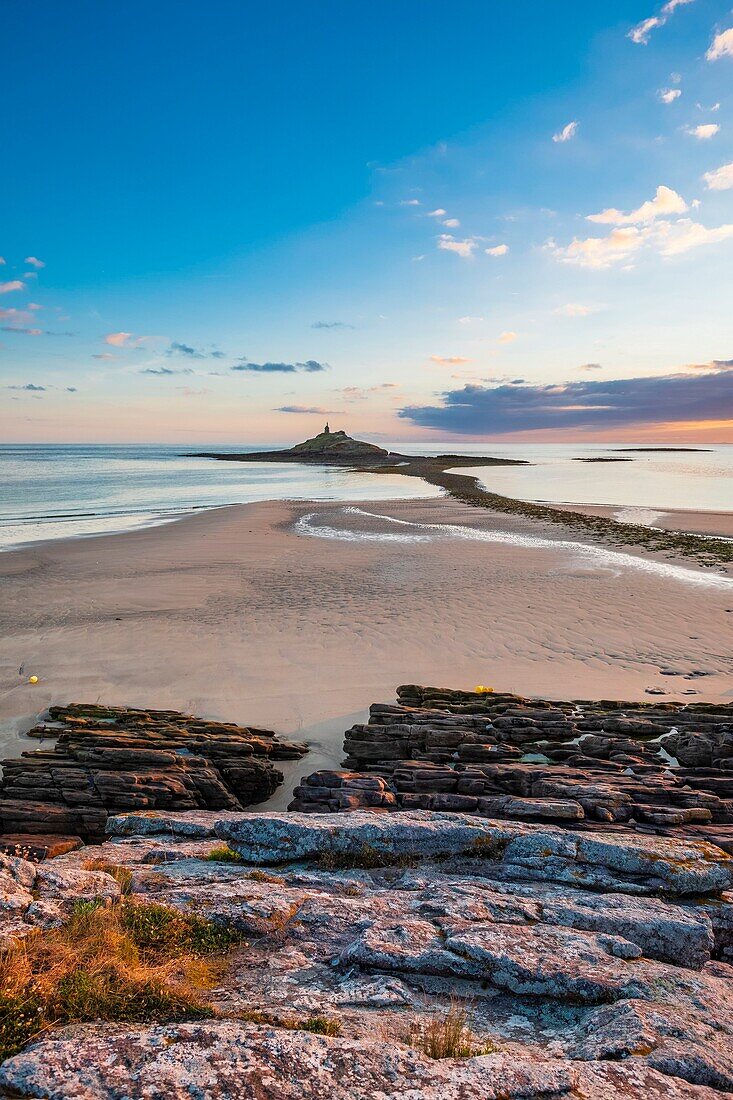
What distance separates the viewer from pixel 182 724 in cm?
1293

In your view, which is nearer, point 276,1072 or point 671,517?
point 276,1072

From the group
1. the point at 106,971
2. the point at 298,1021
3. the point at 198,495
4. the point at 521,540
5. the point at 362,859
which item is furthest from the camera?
the point at 198,495

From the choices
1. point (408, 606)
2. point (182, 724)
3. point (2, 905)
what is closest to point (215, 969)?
point (2, 905)

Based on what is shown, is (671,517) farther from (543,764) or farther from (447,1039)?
(447,1039)

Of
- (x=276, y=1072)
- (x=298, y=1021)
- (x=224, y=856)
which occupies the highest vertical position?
(x=276, y=1072)

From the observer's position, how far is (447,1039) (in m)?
4.40

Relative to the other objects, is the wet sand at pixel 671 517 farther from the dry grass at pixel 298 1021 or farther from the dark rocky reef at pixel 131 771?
the dry grass at pixel 298 1021

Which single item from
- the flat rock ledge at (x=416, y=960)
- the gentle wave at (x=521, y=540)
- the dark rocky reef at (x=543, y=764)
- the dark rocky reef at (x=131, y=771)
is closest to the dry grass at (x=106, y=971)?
the flat rock ledge at (x=416, y=960)

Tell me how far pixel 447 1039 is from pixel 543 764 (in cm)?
712

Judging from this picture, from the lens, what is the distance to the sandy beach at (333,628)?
1522 cm

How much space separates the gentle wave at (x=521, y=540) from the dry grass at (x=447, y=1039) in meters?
24.4

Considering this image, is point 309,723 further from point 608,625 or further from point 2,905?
point 608,625

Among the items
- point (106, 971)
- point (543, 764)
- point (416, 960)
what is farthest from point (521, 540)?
point (106, 971)

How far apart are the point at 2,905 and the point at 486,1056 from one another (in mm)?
4545
